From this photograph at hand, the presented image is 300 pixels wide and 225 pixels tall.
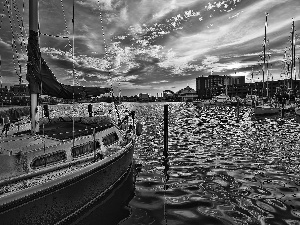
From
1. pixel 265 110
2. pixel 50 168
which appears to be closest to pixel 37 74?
pixel 50 168

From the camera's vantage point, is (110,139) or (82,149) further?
(110,139)

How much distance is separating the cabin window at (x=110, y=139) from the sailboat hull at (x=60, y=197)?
7.04ft

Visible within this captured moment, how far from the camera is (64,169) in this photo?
860 centimetres

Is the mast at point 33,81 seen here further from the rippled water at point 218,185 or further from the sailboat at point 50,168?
the rippled water at point 218,185

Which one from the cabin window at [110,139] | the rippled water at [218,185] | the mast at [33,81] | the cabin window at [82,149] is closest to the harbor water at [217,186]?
the rippled water at [218,185]

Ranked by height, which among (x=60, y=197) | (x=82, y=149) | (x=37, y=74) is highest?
(x=37, y=74)

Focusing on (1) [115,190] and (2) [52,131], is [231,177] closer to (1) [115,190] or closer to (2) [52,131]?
(1) [115,190]

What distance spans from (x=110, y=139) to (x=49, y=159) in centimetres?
482

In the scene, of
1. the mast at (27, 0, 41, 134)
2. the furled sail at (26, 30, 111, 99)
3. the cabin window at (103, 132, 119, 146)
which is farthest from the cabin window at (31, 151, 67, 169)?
the cabin window at (103, 132, 119, 146)

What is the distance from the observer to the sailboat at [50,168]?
6637 mm

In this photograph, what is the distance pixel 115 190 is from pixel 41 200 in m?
5.44

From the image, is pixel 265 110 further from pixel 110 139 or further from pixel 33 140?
pixel 33 140

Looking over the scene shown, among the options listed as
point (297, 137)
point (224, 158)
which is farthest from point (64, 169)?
point (297, 137)

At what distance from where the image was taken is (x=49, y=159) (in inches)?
360
